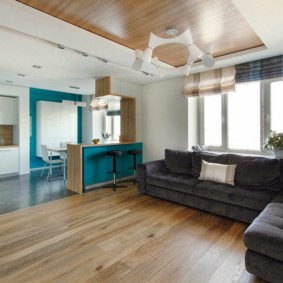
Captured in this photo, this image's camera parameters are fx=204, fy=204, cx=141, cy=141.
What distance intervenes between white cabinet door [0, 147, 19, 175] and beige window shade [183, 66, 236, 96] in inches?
189

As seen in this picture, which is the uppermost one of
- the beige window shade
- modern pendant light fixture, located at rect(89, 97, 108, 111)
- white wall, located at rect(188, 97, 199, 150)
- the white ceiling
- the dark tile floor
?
the white ceiling

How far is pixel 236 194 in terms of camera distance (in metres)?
2.73

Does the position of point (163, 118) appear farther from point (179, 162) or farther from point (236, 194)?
point (236, 194)

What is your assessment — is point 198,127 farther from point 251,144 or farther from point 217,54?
point 217,54

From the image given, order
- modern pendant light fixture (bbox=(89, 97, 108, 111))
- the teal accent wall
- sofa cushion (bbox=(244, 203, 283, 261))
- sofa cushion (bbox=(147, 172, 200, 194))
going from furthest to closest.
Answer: the teal accent wall → modern pendant light fixture (bbox=(89, 97, 108, 111)) → sofa cushion (bbox=(147, 172, 200, 194)) → sofa cushion (bbox=(244, 203, 283, 261))

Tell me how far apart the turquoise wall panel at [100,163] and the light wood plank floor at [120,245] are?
0.98 meters

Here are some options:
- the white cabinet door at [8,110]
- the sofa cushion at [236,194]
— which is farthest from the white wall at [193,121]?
the white cabinet door at [8,110]

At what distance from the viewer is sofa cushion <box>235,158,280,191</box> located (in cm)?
290

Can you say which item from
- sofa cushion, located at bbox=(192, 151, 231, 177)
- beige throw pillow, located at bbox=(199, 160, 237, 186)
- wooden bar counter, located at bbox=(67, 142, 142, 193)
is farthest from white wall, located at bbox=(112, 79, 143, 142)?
beige throw pillow, located at bbox=(199, 160, 237, 186)

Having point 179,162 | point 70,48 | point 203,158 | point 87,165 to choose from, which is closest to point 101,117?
point 87,165

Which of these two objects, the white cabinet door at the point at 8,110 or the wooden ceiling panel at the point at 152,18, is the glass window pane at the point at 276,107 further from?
the white cabinet door at the point at 8,110

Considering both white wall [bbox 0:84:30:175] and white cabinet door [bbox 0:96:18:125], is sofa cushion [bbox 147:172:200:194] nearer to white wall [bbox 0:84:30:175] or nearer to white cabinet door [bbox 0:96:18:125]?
white wall [bbox 0:84:30:175]

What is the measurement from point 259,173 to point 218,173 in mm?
562

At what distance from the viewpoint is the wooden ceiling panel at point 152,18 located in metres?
2.05
